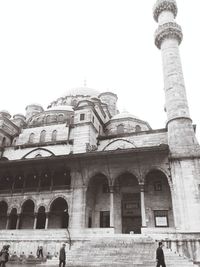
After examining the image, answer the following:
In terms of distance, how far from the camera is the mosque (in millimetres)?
15055

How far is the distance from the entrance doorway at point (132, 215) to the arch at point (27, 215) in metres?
6.33

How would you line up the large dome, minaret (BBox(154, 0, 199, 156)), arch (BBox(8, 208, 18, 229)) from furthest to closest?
the large dome < arch (BBox(8, 208, 18, 229)) < minaret (BBox(154, 0, 199, 156))

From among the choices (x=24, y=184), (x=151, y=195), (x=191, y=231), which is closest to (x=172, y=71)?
(x=151, y=195)

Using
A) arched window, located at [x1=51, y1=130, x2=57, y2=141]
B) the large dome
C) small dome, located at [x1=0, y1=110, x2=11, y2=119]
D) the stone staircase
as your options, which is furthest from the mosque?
the large dome

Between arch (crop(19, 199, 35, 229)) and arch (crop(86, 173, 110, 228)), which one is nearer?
arch (crop(86, 173, 110, 228))

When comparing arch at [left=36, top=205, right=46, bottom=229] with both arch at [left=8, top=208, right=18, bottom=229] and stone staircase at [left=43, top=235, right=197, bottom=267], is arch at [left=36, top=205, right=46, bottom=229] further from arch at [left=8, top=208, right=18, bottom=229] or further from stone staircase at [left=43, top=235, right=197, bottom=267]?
stone staircase at [left=43, top=235, right=197, bottom=267]

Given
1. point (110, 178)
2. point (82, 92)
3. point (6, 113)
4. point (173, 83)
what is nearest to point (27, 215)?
point (110, 178)

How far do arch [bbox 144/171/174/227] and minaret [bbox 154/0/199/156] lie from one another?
215 cm

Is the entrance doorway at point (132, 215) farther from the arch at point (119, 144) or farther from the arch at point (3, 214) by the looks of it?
the arch at point (3, 214)

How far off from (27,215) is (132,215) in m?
7.27

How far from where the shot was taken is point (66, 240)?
1476cm

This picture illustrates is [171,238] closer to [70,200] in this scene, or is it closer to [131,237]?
[131,237]

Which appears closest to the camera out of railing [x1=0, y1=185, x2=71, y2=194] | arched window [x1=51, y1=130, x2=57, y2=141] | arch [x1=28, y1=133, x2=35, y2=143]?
railing [x1=0, y1=185, x2=71, y2=194]

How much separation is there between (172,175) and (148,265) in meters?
6.23
